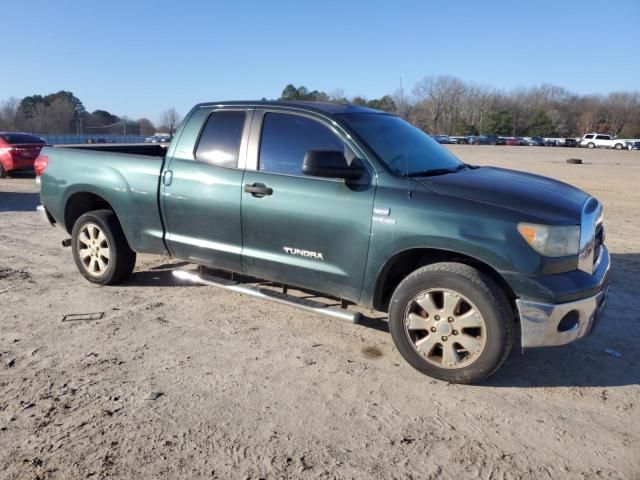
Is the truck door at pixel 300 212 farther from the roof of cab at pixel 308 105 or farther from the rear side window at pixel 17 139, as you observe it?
the rear side window at pixel 17 139

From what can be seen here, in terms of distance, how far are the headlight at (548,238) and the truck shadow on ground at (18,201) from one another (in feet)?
32.2

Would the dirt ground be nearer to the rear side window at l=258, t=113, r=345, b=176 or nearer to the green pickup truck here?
the green pickup truck

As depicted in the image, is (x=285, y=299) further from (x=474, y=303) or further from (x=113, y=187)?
(x=113, y=187)

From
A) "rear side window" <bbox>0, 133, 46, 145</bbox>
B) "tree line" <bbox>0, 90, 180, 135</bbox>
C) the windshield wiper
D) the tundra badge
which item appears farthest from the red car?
"tree line" <bbox>0, 90, 180, 135</bbox>

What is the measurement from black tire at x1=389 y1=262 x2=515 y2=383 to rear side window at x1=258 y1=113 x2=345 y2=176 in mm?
1227

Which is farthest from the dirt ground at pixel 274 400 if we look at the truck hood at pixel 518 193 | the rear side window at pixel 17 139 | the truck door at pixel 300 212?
the rear side window at pixel 17 139

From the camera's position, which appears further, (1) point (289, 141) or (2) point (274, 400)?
(1) point (289, 141)

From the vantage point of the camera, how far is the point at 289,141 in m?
4.26

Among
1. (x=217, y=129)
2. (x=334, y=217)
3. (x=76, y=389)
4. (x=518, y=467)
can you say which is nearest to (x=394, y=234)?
(x=334, y=217)

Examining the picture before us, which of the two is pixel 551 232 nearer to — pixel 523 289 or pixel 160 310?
pixel 523 289

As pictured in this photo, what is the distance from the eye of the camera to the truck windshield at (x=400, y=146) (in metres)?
4.02

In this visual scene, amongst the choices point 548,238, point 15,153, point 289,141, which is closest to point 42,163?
point 289,141

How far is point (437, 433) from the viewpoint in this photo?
9.80 ft

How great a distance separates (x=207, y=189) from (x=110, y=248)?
1446 millimetres
